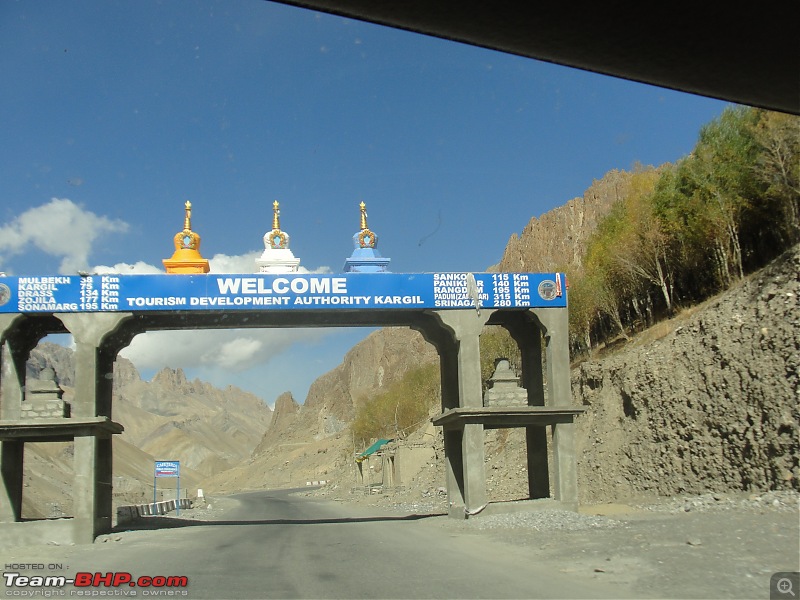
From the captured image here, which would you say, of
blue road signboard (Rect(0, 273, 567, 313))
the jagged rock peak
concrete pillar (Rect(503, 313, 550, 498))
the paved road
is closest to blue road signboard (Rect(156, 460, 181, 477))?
the paved road

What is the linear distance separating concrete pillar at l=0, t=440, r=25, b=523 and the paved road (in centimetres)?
349

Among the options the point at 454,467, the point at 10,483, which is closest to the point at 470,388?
the point at 454,467

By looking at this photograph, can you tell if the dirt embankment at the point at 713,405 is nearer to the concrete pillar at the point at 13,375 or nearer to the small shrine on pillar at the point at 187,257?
the small shrine on pillar at the point at 187,257

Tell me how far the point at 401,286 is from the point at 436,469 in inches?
1171

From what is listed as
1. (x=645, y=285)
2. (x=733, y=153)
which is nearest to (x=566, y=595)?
(x=733, y=153)

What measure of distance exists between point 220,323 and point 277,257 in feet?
9.41

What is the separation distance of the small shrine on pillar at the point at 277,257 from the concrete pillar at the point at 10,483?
9069 mm

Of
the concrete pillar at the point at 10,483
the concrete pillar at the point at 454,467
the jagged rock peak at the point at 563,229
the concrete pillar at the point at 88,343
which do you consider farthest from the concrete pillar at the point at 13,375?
the jagged rock peak at the point at 563,229

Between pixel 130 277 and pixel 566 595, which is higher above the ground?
pixel 130 277

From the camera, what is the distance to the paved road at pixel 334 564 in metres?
10.2

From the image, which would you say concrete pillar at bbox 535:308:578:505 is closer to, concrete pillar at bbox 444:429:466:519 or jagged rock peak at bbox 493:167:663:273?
concrete pillar at bbox 444:429:466:519

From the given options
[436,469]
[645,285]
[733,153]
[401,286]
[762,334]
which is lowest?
[436,469]

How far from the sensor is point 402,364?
537ft

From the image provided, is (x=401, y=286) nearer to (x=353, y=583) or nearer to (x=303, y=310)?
(x=303, y=310)
